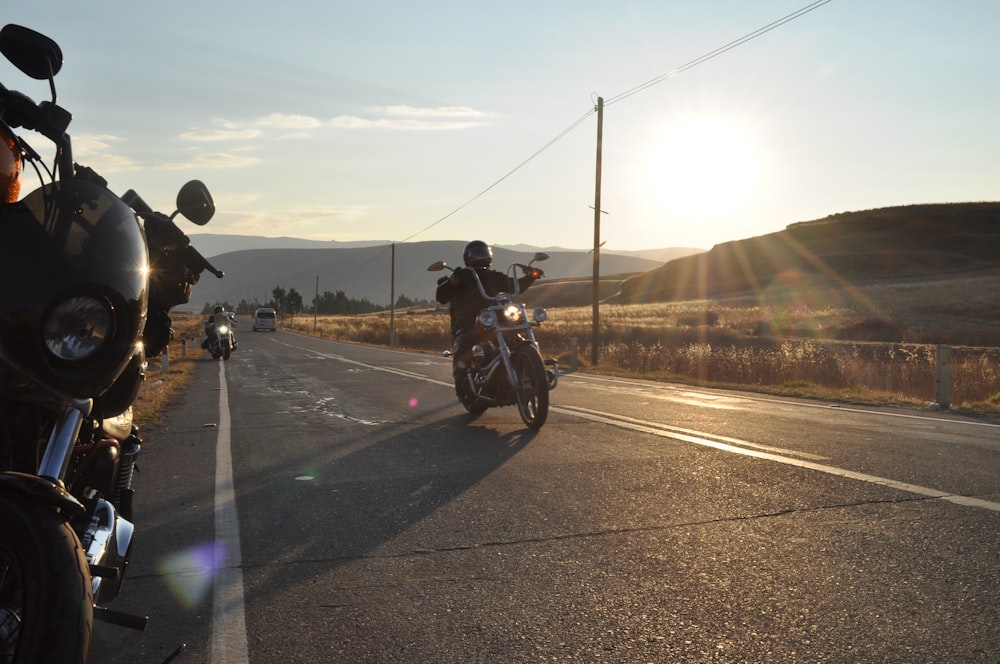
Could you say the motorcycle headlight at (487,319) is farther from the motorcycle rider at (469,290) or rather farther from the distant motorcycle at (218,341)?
the distant motorcycle at (218,341)

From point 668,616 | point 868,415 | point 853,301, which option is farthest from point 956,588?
point 853,301

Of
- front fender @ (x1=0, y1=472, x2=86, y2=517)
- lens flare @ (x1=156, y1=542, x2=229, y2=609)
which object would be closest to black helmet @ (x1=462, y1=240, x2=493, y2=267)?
lens flare @ (x1=156, y1=542, x2=229, y2=609)

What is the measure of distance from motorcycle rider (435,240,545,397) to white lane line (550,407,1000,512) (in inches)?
61.8

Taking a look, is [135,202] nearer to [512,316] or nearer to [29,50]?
[29,50]

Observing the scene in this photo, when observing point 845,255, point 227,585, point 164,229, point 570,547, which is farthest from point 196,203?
point 845,255

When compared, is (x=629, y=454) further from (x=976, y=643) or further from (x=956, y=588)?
(x=976, y=643)

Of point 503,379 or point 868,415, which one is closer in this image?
point 503,379

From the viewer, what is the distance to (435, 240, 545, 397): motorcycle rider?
29.0 feet

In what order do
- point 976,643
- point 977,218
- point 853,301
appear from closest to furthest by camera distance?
point 976,643 → point 853,301 → point 977,218

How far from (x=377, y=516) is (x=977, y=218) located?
13385 centimetres

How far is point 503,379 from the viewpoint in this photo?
862 centimetres

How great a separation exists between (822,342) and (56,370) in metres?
36.0

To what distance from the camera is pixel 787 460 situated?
20.9 feet

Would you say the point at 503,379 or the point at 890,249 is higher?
the point at 890,249
